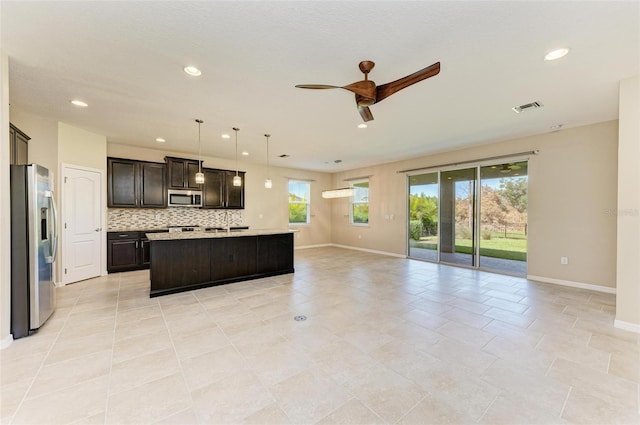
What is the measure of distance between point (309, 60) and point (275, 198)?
237 inches

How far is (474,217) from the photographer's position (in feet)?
19.1

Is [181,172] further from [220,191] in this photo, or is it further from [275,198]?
[275,198]

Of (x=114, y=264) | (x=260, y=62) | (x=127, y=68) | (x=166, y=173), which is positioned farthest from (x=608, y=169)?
(x=114, y=264)

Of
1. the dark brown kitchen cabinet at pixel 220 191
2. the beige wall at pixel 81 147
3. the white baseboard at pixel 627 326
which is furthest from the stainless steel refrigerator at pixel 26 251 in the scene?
the white baseboard at pixel 627 326

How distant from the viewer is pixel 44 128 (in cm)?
421

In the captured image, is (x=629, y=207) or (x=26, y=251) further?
(x=629, y=207)

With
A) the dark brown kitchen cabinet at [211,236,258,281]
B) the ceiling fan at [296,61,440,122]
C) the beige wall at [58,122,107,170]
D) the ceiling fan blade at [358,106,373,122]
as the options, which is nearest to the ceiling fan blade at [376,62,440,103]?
the ceiling fan at [296,61,440,122]

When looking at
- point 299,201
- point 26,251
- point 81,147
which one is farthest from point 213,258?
point 299,201

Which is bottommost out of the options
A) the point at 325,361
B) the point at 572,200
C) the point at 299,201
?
the point at 325,361

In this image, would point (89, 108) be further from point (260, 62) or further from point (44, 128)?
point (260, 62)

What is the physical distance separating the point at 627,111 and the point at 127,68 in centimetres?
549

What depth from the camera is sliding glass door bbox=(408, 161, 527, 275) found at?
5.32m

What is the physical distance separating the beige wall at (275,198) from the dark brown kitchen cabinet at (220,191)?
42cm

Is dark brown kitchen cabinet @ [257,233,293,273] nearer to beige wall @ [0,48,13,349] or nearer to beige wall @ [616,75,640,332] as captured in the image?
beige wall @ [0,48,13,349]
